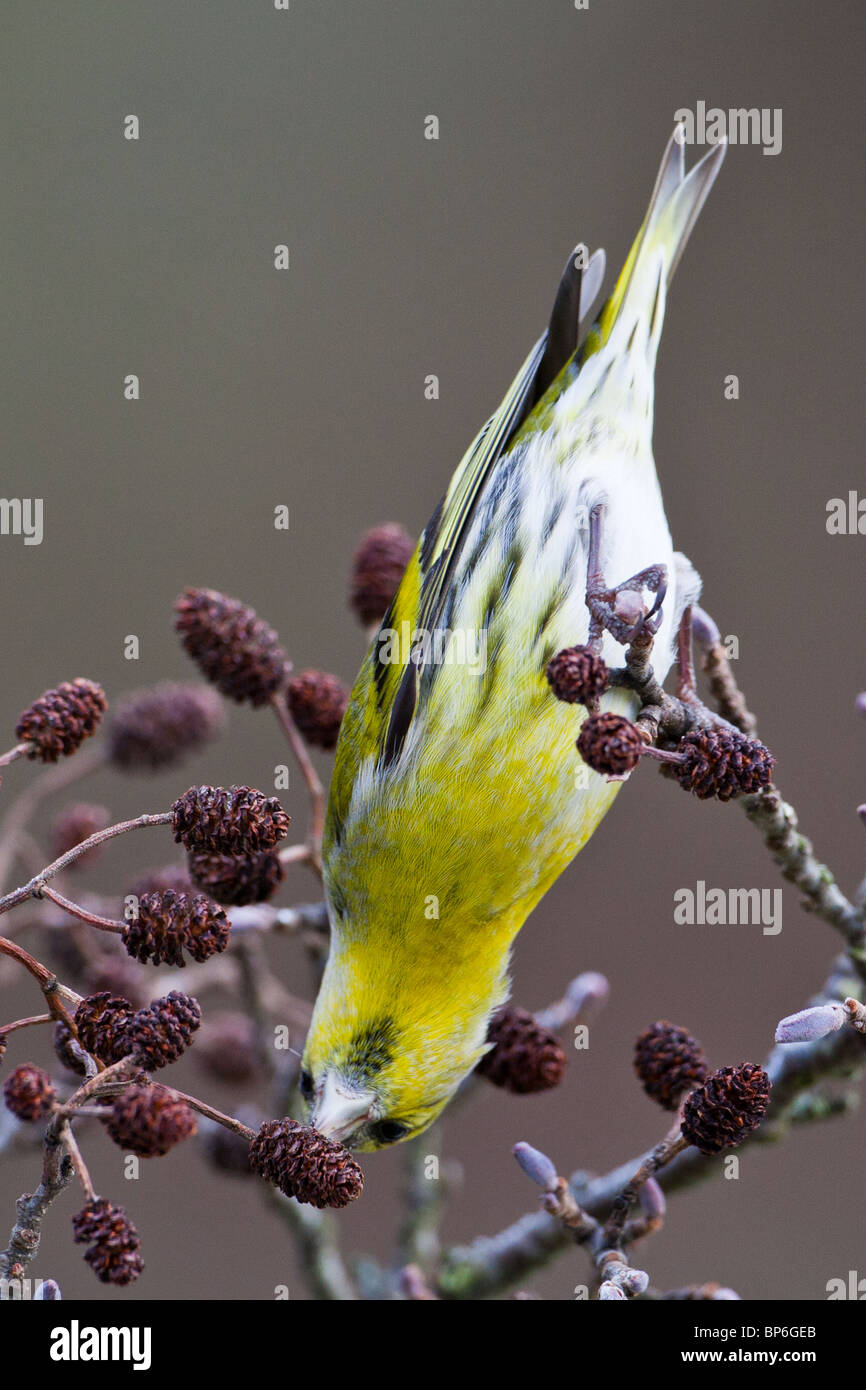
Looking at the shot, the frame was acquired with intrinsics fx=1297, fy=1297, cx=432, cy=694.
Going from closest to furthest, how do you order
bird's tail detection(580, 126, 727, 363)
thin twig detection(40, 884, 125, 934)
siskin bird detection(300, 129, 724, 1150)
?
1. thin twig detection(40, 884, 125, 934)
2. siskin bird detection(300, 129, 724, 1150)
3. bird's tail detection(580, 126, 727, 363)

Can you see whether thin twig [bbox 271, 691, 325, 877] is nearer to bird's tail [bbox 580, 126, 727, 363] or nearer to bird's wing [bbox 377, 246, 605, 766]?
bird's wing [bbox 377, 246, 605, 766]

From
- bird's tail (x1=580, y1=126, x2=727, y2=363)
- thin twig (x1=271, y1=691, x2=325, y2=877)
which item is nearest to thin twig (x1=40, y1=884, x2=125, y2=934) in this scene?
thin twig (x1=271, y1=691, x2=325, y2=877)

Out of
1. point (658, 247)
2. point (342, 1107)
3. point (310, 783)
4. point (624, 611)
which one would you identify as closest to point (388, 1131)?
point (342, 1107)

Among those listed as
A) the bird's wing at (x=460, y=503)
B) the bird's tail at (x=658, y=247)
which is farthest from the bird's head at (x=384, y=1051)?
the bird's tail at (x=658, y=247)

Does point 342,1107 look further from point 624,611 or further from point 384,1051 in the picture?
point 624,611

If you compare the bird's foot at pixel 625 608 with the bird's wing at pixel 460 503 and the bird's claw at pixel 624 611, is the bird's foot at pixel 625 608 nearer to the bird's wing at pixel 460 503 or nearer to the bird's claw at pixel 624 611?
the bird's claw at pixel 624 611

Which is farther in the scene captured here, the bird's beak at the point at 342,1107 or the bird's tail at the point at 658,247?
the bird's tail at the point at 658,247
